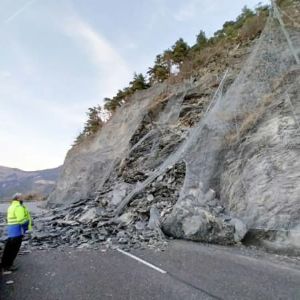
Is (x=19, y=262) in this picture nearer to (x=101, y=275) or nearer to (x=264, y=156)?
(x=101, y=275)

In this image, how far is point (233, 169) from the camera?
10828 mm

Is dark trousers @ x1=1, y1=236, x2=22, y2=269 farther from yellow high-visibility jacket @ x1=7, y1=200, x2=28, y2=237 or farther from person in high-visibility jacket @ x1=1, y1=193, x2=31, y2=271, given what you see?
yellow high-visibility jacket @ x1=7, y1=200, x2=28, y2=237

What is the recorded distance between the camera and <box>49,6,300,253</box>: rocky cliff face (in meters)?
8.91

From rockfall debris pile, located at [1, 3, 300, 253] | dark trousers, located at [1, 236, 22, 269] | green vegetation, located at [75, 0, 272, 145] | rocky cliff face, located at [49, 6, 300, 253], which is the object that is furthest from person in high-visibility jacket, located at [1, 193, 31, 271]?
green vegetation, located at [75, 0, 272, 145]

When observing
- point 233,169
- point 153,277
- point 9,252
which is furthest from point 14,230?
point 233,169

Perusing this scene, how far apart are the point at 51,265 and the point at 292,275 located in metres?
5.03

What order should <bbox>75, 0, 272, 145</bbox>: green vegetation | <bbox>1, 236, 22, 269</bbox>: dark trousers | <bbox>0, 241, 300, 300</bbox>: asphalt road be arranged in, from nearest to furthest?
<bbox>0, 241, 300, 300</bbox>: asphalt road < <bbox>1, 236, 22, 269</bbox>: dark trousers < <bbox>75, 0, 272, 145</bbox>: green vegetation

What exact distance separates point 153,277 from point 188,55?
72.2 ft

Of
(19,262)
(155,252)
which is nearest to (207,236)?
(155,252)

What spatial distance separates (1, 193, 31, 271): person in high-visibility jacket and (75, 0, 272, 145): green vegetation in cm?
1618

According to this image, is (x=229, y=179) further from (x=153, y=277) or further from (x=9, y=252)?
(x=9, y=252)

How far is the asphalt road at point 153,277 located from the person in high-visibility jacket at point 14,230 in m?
0.34

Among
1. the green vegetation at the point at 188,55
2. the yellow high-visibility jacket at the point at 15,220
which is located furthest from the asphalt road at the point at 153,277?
the green vegetation at the point at 188,55

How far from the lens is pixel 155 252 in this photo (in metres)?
8.05
